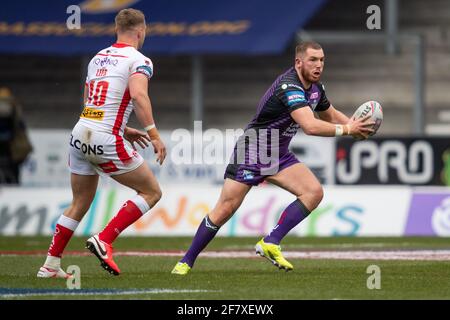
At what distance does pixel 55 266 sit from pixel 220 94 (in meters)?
16.5

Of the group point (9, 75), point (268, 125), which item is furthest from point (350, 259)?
point (9, 75)

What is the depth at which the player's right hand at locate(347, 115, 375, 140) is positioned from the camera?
1097 centimetres

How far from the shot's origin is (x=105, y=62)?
1089 cm

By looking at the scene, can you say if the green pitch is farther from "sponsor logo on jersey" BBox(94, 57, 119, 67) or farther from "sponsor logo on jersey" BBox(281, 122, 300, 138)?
"sponsor logo on jersey" BBox(94, 57, 119, 67)

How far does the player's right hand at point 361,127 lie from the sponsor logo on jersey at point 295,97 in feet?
1.86

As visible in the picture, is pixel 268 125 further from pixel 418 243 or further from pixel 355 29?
pixel 355 29

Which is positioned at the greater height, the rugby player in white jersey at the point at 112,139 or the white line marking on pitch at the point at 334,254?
the rugby player in white jersey at the point at 112,139

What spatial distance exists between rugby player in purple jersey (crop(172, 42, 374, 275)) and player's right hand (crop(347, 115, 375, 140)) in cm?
8

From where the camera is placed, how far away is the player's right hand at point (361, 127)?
10969 mm

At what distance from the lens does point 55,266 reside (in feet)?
36.0
